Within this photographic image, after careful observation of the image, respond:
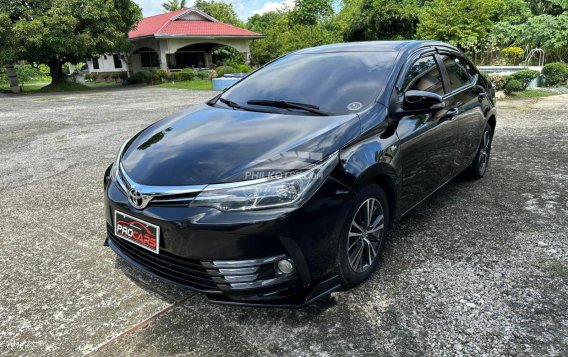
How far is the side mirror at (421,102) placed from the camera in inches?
112

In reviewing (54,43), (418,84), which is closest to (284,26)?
(54,43)

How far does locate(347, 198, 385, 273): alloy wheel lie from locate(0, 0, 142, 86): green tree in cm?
2066

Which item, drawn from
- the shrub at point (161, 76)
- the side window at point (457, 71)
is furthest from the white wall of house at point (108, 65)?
the side window at point (457, 71)

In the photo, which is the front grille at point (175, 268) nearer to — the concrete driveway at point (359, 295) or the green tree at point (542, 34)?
the concrete driveway at point (359, 295)

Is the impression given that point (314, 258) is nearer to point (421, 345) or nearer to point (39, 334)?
point (421, 345)

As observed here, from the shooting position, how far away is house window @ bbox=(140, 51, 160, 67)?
1226 inches

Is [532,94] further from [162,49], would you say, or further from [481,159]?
[162,49]

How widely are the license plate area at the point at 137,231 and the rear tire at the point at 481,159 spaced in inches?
132

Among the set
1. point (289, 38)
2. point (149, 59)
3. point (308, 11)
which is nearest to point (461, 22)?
point (308, 11)

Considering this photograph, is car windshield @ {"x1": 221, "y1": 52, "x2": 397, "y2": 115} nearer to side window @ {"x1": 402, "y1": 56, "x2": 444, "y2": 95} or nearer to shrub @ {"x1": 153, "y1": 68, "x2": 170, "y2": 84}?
side window @ {"x1": 402, "y1": 56, "x2": 444, "y2": 95}

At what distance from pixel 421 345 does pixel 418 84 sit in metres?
1.88

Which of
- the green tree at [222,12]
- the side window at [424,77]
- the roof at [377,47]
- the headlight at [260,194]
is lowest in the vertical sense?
the headlight at [260,194]

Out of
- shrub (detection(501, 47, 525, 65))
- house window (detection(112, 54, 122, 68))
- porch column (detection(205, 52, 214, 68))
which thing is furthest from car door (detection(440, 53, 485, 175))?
house window (detection(112, 54, 122, 68))

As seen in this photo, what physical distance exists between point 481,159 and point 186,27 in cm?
2657
